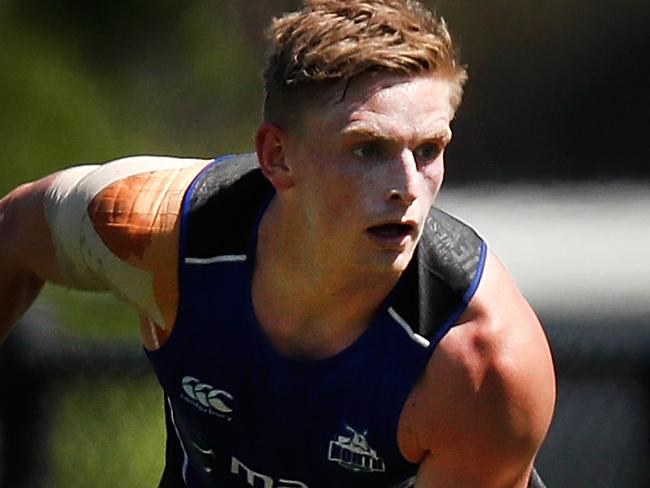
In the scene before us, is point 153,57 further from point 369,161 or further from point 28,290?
point 369,161

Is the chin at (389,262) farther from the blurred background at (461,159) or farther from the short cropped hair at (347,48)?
the blurred background at (461,159)

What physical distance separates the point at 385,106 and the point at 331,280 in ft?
1.23

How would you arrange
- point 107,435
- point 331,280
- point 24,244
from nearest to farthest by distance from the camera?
point 331,280 < point 24,244 < point 107,435

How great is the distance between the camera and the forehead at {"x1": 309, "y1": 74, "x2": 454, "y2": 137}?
2998 millimetres

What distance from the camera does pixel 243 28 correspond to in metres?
10.1

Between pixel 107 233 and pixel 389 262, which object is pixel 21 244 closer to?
pixel 107 233

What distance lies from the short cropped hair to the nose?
14cm

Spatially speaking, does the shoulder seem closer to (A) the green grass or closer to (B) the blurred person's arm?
(B) the blurred person's arm

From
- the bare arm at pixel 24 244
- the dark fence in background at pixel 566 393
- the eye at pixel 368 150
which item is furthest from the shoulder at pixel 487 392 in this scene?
the dark fence in background at pixel 566 393

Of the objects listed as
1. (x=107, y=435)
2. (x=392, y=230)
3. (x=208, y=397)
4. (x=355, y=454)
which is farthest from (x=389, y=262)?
(x=107, y=435)

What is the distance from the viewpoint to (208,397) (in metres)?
3.39

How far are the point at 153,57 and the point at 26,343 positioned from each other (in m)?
4.87

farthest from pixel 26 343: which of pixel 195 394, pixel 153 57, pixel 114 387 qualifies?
pixel 153 57

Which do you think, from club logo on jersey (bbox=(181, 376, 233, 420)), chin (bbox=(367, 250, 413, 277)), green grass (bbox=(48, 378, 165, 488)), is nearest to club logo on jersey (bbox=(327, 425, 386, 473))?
club logo on jersey (bbox=(181, 376, 233, 420))
